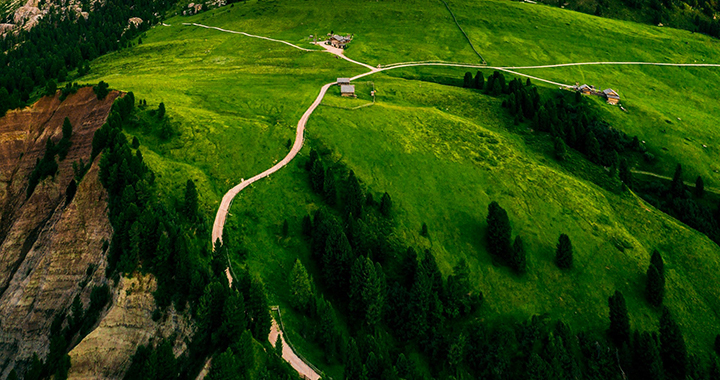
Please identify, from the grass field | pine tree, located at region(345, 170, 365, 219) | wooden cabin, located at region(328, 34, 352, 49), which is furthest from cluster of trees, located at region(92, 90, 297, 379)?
wooden cabin, located at region(328, 34, 352, 49)

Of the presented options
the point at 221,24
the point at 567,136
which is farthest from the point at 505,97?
the point at 221,24

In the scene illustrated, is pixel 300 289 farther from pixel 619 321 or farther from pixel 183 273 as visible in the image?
pixel 619 321

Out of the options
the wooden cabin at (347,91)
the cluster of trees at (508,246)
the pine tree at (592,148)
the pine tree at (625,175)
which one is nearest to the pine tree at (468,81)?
the pine tree at (592,148)

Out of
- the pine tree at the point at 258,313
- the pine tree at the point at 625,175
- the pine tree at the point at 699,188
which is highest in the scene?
the pine tree at the point at 258,313

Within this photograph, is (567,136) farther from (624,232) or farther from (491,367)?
(491,367)

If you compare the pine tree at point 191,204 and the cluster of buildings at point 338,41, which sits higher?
the cluster of buildings at point 338,41

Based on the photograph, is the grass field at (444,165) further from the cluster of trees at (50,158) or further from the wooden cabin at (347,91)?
the cluster of trees at (50,158)

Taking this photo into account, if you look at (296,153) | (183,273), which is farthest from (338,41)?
(183,273)

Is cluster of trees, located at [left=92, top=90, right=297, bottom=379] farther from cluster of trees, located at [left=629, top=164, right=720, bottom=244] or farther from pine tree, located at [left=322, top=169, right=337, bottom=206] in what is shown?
cluster of trees, located at [left=629, top=164, right=720, bottom=244]
